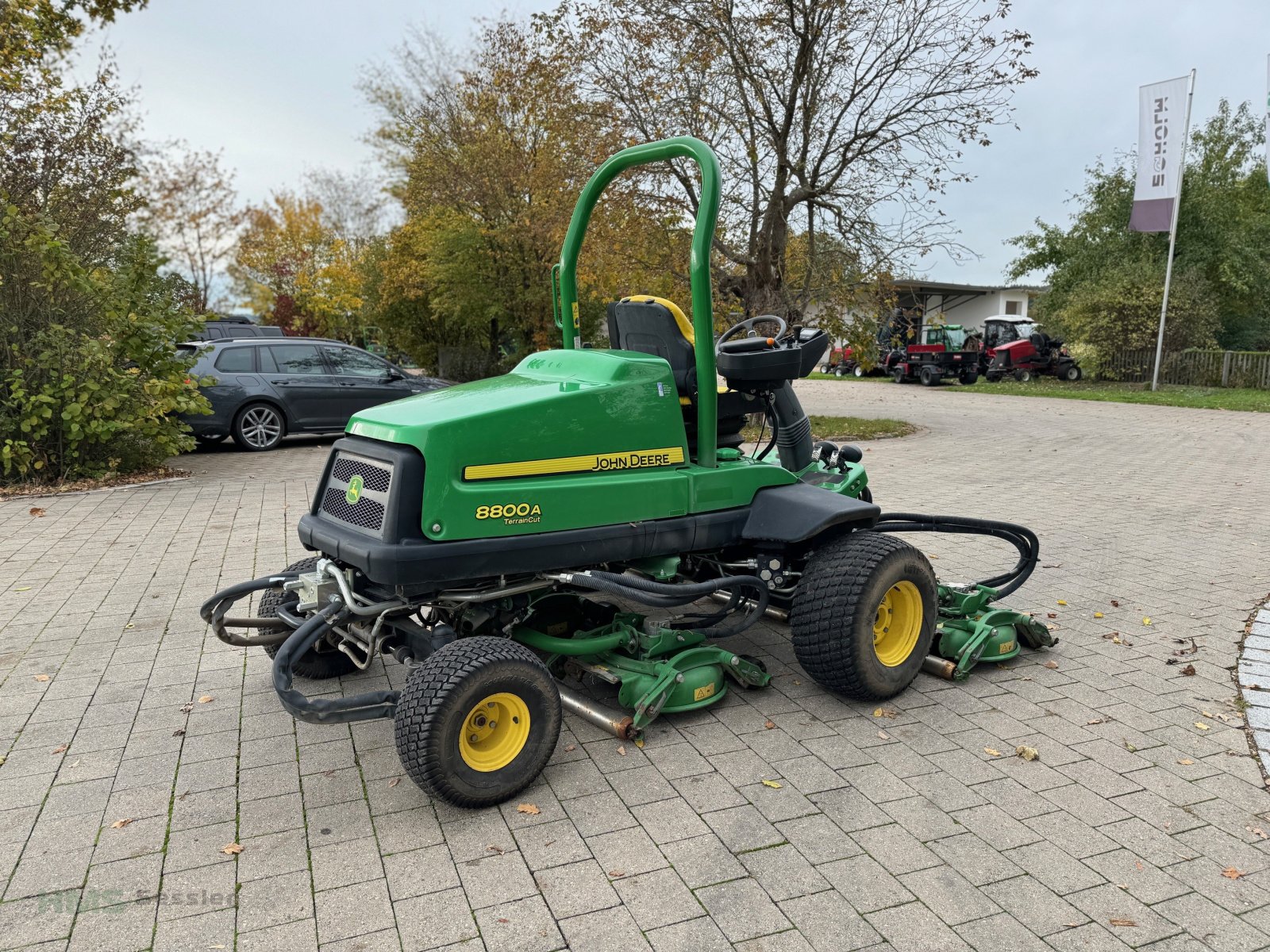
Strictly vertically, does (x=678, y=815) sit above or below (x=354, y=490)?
below

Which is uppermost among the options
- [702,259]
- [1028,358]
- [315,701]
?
[702,259]

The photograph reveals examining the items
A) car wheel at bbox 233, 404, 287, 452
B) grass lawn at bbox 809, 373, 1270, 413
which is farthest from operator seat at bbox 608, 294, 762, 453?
grass lawn at bbox 809, 373, 1270, 413

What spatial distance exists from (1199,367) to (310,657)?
955 inches

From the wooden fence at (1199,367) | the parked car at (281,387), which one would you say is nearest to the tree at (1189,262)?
the wooden fence at (1199,367)

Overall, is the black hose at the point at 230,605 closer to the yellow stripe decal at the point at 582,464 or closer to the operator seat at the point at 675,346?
the yellow stripe decal at the point at 582,464

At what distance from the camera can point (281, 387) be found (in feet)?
40.2

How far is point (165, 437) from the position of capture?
9.76 metres

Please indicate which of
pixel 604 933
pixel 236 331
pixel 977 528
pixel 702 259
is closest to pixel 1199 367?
pixel 977 528

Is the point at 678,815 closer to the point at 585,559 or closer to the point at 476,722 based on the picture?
the point at 476,722

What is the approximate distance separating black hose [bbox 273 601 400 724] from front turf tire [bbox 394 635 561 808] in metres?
0.09

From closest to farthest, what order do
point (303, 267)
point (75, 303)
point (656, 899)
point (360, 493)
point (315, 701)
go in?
point (656, 899), point (315, 701), point (360, 493), point (75, 303), point (303, 267)

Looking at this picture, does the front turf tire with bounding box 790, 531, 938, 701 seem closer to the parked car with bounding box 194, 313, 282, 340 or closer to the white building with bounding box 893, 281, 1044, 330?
the parked car with bounding box 194, 313, 282, 340

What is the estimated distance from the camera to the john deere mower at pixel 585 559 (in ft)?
10.7

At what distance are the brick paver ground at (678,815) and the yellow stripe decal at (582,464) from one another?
3.63ft
